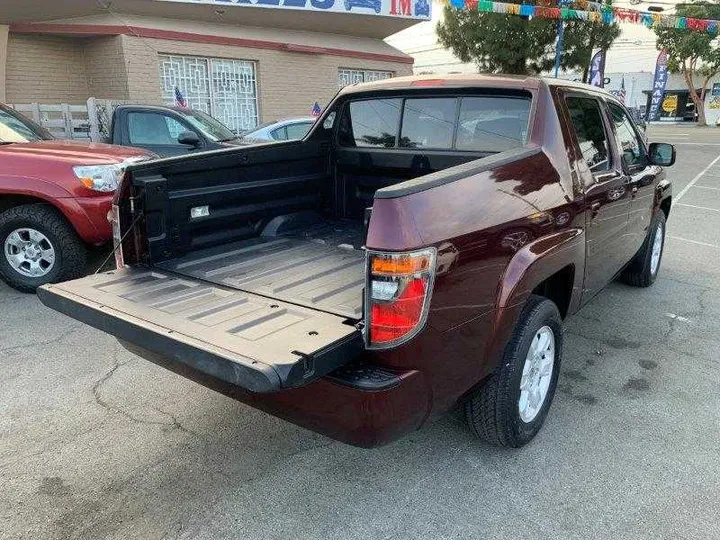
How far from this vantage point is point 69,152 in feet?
17.2

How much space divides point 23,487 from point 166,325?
1.15m

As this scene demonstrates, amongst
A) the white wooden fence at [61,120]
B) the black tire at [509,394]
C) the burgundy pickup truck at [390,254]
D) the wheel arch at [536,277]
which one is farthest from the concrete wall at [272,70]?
the black tire at [509,394]

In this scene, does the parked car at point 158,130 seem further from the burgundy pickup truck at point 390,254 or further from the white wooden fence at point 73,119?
the burgundy pickup truck at point 390,254

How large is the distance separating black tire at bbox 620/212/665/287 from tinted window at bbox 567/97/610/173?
64.9 inches

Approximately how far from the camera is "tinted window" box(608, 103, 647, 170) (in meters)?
4.20

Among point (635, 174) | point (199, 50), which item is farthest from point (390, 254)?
point (199, 50)

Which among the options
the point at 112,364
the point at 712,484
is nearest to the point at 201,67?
the point at 112,364

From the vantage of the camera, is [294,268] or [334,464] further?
[294,268]

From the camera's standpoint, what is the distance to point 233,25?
47.1 feet

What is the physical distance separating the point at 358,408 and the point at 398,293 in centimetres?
45

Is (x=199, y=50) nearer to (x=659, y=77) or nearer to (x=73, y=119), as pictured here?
(x=73, y=119)

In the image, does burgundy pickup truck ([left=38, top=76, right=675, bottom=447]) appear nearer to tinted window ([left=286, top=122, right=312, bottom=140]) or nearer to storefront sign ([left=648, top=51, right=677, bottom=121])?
tinted window ([left=286, top=122, right=312, bottom=140])

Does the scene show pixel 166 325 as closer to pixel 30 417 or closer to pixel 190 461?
pixel 190 461

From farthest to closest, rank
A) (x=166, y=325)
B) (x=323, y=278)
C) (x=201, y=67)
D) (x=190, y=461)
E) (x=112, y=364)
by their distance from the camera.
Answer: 1. (x=201, y=67)
2. (x=112, y=364)
3. (x=323, y=278)
4. (x=190, y=461)
5. (x=166, y=325)
